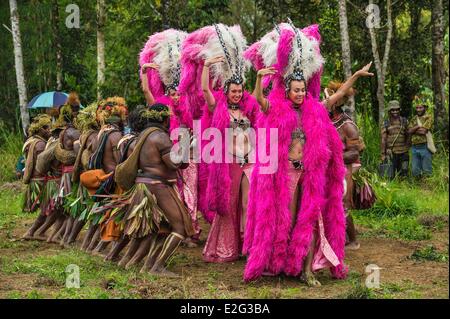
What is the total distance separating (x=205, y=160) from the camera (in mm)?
9164

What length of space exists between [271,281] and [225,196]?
1.31 metres

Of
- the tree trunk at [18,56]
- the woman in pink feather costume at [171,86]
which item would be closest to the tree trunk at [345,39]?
the woman in pink feather costume at [171,86]

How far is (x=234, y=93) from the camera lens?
28.6ft

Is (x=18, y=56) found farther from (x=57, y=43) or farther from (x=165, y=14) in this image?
(x=165, y=14)

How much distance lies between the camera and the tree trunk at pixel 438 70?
14.7 metres

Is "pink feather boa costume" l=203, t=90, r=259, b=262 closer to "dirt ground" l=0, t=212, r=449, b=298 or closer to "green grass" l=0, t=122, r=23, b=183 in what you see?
"dirt ground" l=0, t=212, r=449, b=298

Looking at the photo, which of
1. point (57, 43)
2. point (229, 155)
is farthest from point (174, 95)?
point (57, 43)

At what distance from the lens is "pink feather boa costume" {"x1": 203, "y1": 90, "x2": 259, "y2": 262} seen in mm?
8648

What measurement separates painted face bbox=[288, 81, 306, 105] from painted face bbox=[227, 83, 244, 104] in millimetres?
1192

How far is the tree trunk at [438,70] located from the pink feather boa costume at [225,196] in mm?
6648

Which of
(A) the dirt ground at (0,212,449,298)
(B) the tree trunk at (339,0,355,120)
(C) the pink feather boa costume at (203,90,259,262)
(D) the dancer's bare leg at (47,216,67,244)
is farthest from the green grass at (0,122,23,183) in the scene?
(C) the pink feather boa costume at (203,90,259,262)

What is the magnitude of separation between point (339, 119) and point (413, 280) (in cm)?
222

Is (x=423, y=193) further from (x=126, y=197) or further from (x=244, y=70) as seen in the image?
(x=126, y=197)

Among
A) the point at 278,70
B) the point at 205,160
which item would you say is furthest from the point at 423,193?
the point at 278,70
